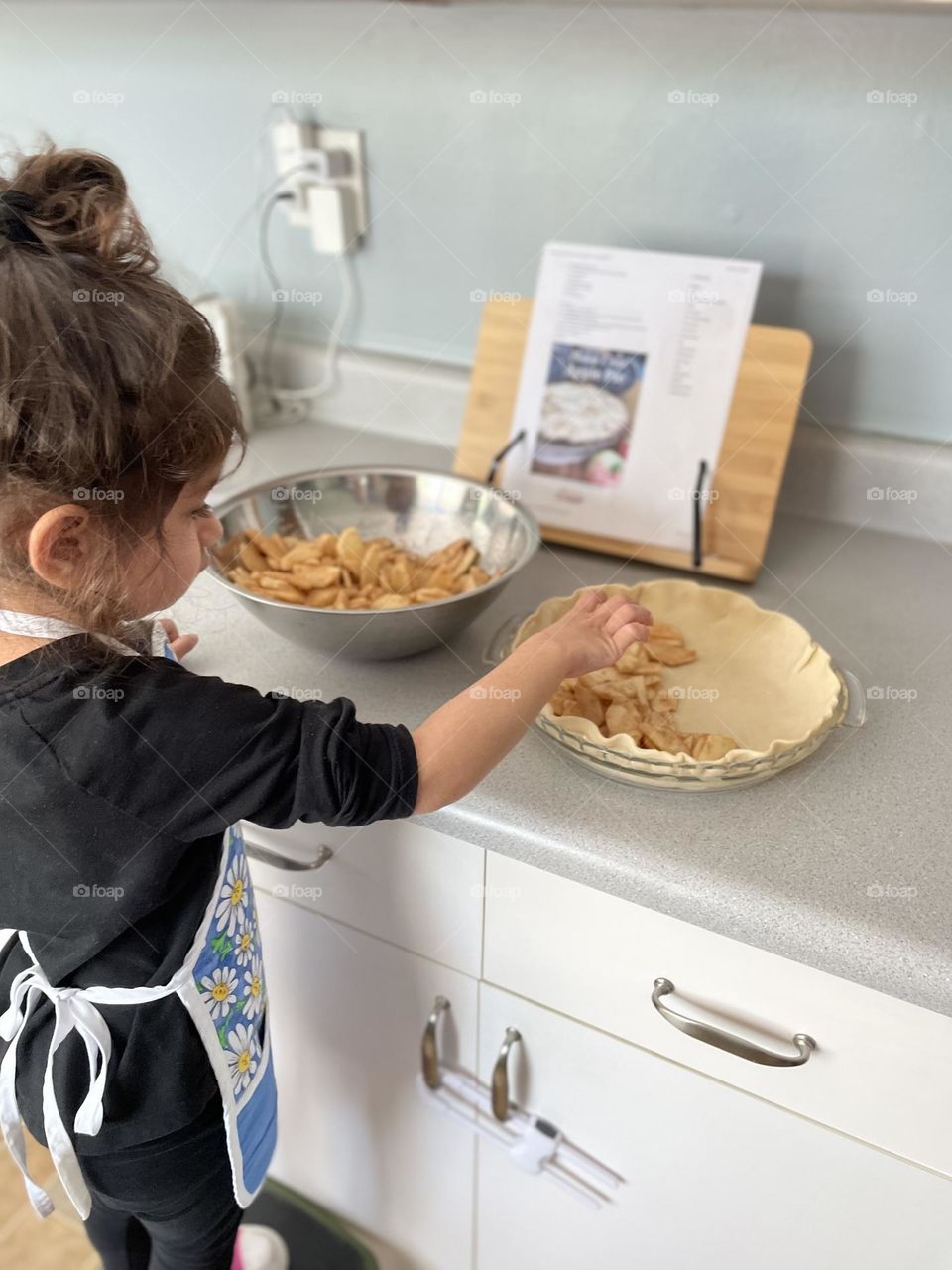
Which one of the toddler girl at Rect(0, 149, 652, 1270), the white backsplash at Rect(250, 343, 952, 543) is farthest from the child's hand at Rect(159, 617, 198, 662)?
the white backsplash at Rect(250, 343, 952, 543)

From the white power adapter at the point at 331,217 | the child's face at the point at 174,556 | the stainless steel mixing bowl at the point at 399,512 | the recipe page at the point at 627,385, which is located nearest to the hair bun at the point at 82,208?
the child's face at the point at 174,556

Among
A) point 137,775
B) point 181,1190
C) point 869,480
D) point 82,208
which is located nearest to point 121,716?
point 137,775

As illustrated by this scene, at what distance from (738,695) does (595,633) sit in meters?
0.18

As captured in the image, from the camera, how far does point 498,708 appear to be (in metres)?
0.63

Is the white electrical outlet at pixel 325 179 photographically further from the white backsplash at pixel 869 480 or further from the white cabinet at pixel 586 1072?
the white cabinet at pixel 586 1072

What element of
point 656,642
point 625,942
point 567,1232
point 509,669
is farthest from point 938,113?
point 567,1232

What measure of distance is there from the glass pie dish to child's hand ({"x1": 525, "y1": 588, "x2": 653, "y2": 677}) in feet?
0.18

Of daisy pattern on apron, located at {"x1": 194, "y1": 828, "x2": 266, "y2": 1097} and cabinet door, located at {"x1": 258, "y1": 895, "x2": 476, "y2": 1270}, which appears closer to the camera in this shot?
daisy pattern on apron, located at {"x1": 194, "y1": 828, "x2": 266, "y2": 1097}

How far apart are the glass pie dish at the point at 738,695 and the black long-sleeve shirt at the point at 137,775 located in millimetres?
160

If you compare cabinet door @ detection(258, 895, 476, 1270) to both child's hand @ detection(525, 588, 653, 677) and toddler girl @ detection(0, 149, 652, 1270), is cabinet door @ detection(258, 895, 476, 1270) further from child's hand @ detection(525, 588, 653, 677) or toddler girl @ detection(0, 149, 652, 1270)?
child's hand @ detection(525, 588, 653, 677)

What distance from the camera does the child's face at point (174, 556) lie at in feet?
1.98

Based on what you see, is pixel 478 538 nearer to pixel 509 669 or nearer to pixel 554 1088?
pixel 509 669

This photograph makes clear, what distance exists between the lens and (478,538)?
3.14 ft

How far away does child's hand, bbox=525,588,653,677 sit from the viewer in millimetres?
672
